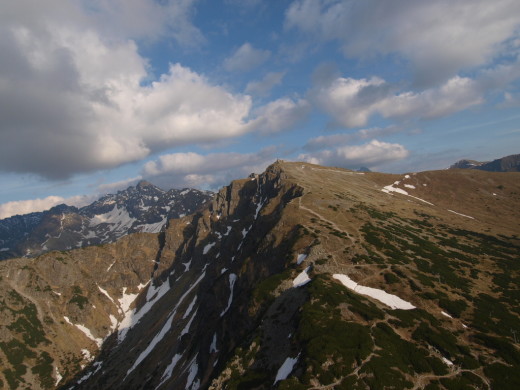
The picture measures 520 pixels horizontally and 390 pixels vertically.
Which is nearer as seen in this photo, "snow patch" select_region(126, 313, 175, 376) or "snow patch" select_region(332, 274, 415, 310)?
"snow patch" select_region(332, 274, 415, 310)

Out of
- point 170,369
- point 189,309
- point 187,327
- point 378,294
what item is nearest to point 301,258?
point 378,294

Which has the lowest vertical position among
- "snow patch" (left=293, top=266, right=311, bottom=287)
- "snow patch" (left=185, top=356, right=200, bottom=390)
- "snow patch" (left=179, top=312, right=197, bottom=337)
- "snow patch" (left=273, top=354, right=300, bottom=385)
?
"snow patch" (left=179, top=312, right=197, bottom=337)

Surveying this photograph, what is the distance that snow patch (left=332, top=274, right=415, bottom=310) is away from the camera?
65.4 metres

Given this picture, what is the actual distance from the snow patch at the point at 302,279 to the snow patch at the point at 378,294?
6445 millimetres

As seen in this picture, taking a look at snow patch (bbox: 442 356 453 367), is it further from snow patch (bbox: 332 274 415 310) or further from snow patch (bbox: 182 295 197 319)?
snow patch (bbox: 182 295 197 319)

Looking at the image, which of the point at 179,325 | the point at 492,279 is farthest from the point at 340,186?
the point at 179,325

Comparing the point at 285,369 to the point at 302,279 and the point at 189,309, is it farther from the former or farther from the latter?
the point at 189,309

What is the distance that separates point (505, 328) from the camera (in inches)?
2324

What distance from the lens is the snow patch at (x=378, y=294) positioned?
65412 millimetres

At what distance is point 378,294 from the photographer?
226 ft

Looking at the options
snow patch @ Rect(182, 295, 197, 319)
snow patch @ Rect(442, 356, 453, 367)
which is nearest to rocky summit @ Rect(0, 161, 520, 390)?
snow patch @ Rect(442, 356, 453, 367)

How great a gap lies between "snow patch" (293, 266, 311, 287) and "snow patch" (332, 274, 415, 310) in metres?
6.44

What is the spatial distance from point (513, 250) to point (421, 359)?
93.5m

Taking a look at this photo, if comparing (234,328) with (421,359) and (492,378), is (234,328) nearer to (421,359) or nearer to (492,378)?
(421,359)
